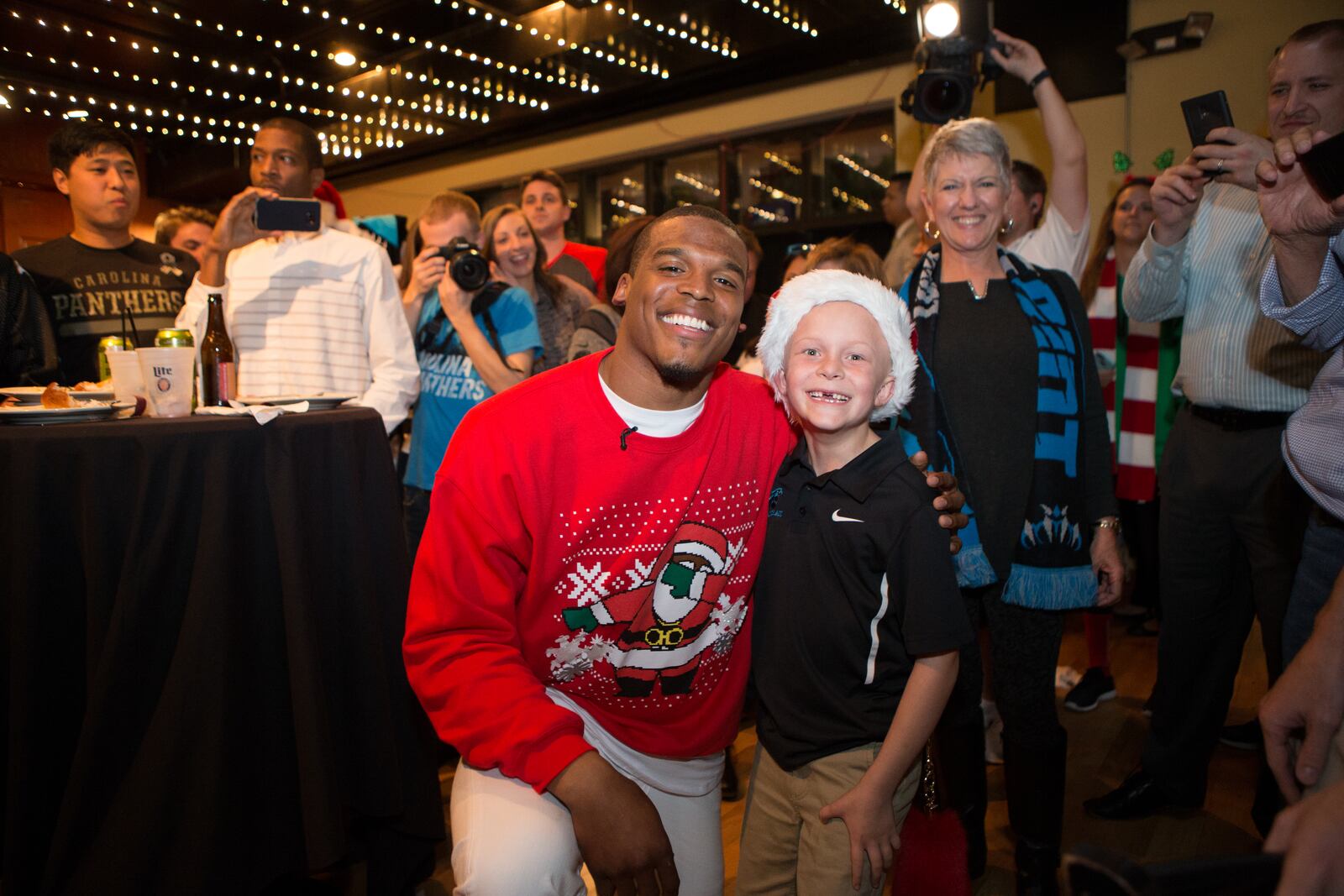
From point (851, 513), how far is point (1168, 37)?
18.4 feet

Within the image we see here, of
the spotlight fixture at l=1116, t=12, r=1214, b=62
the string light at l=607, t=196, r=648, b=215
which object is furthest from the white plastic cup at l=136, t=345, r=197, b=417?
the string light at l=607, t=196, r=648, b=215

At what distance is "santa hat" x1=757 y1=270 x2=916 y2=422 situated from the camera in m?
1.50

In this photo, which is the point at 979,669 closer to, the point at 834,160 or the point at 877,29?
the point at 877,29

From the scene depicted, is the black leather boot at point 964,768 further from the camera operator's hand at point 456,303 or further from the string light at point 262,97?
the string light at point 262,97

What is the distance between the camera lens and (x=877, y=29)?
6.57 m

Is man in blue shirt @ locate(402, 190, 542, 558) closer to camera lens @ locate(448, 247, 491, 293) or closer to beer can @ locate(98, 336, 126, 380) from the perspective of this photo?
camera lens @ locate(448, 247, 491, 293)


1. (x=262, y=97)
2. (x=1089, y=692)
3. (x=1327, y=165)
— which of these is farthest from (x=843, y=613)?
(x=262, y=97)

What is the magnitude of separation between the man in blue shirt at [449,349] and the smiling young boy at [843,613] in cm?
146

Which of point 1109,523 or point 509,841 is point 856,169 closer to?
point 1109,523

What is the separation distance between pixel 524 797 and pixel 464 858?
129 mm

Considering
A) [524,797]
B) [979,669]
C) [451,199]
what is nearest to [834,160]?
[451,199]

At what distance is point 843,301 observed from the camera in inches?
58.9

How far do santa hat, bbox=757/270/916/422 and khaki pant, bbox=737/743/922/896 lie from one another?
2.11ft

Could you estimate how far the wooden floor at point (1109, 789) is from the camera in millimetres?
2195
